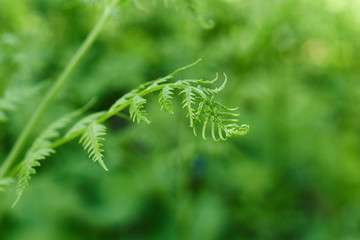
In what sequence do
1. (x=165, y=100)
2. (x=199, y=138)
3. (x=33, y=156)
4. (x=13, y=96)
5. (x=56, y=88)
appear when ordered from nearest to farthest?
(x=165, y=100) → (x=33, y=156) → (x=56, y=88) → (x=13, y=96) → (x=199, y=138)

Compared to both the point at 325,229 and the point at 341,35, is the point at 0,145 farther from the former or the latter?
the point at 341,35

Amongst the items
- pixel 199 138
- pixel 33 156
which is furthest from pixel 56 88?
pixel 199 138

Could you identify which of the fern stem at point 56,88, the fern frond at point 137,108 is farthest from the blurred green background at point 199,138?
the fern frond at point 137,108

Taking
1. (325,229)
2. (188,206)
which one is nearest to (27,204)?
(188,206)

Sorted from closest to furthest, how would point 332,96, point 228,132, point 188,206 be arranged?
point 228,132
point 188,206
point 332,96

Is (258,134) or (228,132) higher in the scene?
(258,134)

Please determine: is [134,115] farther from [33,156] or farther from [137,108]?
[33,156]

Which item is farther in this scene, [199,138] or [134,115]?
[199,138]

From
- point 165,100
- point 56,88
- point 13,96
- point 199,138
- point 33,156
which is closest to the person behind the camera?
point 165,100

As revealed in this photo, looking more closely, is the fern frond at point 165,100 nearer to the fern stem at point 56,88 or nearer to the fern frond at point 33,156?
the fern frond at point 33,156
